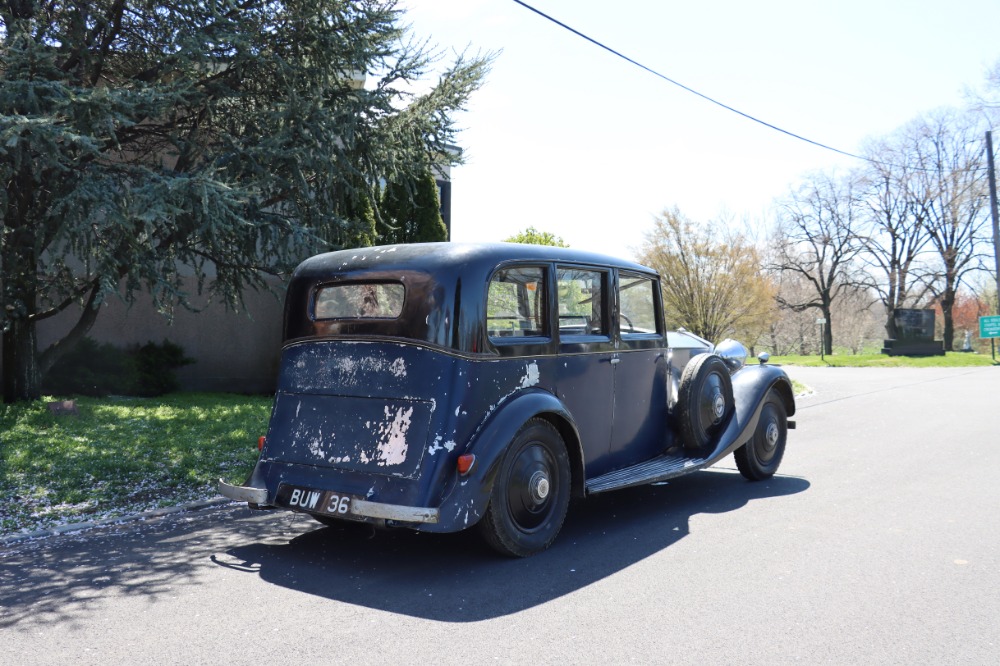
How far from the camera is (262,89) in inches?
423

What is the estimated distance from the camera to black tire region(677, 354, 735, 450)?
6496 millimetres

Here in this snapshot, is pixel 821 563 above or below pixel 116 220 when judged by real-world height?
below

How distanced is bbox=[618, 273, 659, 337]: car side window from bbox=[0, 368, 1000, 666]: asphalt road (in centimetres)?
146

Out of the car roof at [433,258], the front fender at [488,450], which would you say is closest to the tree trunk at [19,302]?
the car roof at [433,258]

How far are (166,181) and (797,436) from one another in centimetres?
853

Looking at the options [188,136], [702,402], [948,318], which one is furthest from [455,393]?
[948,318]

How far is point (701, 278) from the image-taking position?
29.7 m

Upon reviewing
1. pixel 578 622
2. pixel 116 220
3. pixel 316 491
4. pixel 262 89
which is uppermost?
pixel 262 89

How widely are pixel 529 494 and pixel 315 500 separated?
4.36 feet

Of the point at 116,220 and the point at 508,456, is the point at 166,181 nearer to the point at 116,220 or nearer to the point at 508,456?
the point at 116,220

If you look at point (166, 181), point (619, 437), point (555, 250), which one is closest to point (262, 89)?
point (166, 181)

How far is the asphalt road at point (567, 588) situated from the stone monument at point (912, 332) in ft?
122

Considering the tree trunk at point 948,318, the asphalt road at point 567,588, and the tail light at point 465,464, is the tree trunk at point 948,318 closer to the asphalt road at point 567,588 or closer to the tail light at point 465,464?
the asphalt road at point 567,588

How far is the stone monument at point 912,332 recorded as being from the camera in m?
40.3
